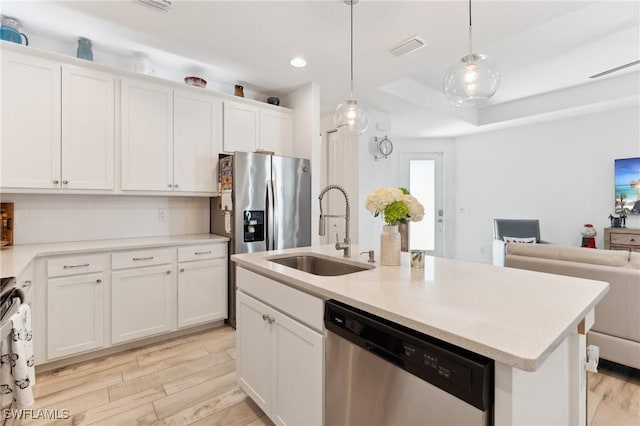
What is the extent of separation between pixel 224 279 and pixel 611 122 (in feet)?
19.2

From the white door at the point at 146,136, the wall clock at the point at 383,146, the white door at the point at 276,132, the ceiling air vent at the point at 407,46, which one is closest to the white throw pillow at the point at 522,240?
the wall clock at the point at 383,146

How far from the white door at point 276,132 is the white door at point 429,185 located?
11.7 feet

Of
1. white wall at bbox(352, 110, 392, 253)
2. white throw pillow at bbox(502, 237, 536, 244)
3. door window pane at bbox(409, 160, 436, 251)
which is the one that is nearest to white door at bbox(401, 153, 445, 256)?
door window pane at bbox(409, 160, 436, 251)

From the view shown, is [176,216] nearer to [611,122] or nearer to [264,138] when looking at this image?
[264,138]

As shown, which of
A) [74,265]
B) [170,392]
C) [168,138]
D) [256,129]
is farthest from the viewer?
[256,129]

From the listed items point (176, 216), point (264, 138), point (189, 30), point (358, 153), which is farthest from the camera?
point (358, 153)

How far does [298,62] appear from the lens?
9.78 ft

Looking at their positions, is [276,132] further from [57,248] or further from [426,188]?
[426,188]

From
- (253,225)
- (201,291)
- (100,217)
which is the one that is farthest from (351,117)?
(100,217)

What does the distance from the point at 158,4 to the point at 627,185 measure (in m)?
6.00

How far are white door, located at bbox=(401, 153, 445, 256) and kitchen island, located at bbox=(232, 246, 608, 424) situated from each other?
5.28 m

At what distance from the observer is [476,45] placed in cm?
264

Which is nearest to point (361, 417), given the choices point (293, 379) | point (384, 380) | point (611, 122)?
point (384, 380)

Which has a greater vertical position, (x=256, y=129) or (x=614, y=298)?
(x=256, y=129)
